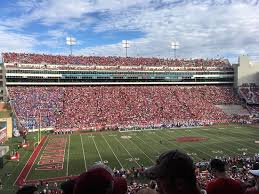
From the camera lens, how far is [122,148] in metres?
32.8

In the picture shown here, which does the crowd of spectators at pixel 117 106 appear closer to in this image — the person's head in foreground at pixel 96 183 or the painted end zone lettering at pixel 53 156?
the painted end zone lettering at pixel 53 156

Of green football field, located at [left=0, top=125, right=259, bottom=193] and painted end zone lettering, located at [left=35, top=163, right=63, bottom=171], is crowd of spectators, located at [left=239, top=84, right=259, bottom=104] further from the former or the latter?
painted end zone lettering, located at [left=35, top=163, right=63, bottom=171]

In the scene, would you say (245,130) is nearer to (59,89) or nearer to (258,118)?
(258,118)

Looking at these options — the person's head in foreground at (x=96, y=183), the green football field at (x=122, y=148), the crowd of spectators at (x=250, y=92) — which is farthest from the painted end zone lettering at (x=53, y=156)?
the crowd of spectators at (x=250, y=92)

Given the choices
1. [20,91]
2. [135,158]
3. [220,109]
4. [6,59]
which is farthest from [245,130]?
[6,59]

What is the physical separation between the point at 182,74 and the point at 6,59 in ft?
110

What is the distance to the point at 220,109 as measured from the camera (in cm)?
5984

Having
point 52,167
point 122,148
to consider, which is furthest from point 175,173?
point 122,148

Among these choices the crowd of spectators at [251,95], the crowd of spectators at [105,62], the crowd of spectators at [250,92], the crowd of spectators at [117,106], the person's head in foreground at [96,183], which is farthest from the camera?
the crowd of spectators at [250,92]

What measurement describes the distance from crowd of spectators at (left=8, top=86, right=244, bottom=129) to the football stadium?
153 millimetres

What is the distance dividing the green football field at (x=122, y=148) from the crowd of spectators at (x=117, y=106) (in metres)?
5.52

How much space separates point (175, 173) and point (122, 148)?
30.9m

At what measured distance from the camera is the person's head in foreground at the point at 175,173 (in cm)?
226

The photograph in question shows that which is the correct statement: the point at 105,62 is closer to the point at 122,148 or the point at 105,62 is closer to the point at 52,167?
the point at 122,148
